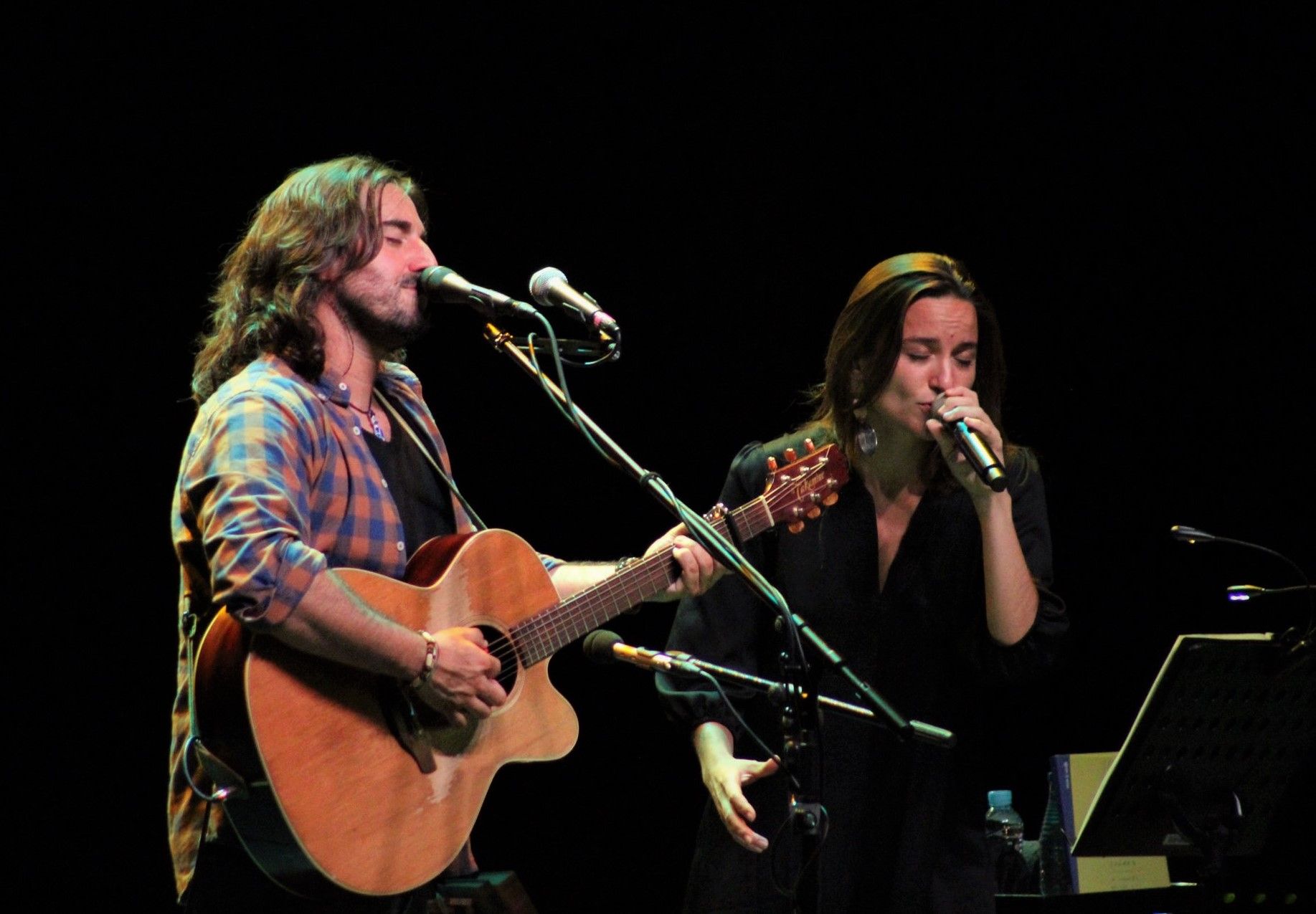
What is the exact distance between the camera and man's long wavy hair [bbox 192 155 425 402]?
282cm

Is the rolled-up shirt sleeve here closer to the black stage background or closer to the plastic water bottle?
the black stage background

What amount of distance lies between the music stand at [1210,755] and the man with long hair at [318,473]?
1.13 meters

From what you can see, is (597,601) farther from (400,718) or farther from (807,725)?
(807,725)

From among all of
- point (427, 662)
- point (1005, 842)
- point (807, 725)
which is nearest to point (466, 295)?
point (427, 662)

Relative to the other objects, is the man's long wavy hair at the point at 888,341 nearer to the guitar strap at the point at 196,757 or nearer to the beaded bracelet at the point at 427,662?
the beaded bracelet at the point at 427,662

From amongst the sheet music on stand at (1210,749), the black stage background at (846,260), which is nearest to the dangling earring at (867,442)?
the sheet music on stand at (1210,749)

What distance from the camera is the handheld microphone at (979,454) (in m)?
2.59

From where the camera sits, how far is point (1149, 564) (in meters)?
5.06

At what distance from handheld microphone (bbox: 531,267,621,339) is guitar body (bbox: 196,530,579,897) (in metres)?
0.62

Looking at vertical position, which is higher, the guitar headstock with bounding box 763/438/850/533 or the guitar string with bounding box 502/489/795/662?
the guitar headstock with bounding box 763/438/850/533

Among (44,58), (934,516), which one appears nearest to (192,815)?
(934,516)

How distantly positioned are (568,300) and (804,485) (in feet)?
2.66

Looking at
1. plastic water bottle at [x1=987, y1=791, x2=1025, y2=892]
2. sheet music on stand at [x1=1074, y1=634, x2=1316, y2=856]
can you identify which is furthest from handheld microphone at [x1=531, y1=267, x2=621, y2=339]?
plastic water bottle at [x1=987, y1=791, x2=1025, y2=892]

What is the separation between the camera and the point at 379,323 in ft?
9.46
